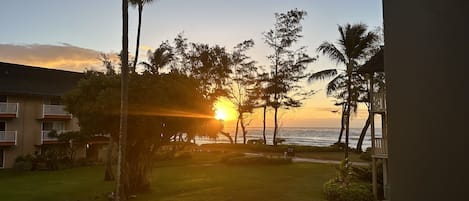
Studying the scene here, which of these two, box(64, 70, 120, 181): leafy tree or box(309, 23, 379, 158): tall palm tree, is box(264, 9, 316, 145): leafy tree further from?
box(64, 70, 120, 181): leafy tree

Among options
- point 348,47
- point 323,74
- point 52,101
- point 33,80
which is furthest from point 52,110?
point 348,47

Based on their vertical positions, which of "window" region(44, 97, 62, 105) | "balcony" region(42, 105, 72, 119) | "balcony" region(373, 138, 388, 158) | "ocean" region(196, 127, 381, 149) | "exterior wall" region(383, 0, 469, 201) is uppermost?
"window" region(44, 97, 62, 105)

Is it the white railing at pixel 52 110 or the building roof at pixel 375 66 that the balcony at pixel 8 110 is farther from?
the building roof at pixel 375 66

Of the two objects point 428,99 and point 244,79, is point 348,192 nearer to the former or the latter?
point 428,99

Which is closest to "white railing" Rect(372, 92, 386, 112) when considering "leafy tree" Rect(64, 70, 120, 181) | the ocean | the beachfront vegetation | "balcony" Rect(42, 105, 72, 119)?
the beachfront vegetation

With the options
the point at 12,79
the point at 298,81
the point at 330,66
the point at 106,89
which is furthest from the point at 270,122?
the point at 106,89

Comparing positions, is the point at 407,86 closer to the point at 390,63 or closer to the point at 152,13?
the point at 390,63

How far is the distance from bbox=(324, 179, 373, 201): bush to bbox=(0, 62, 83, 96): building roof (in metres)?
23.9

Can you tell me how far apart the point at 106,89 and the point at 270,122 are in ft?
86.4

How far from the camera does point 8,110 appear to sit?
1067 inches

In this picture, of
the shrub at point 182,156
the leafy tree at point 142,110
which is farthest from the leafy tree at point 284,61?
the leafy tree at point 142,110

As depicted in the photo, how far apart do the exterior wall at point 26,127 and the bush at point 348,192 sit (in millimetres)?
22563

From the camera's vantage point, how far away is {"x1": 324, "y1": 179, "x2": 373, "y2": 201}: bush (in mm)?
12125

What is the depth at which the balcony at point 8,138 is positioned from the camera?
26422 millimetres
